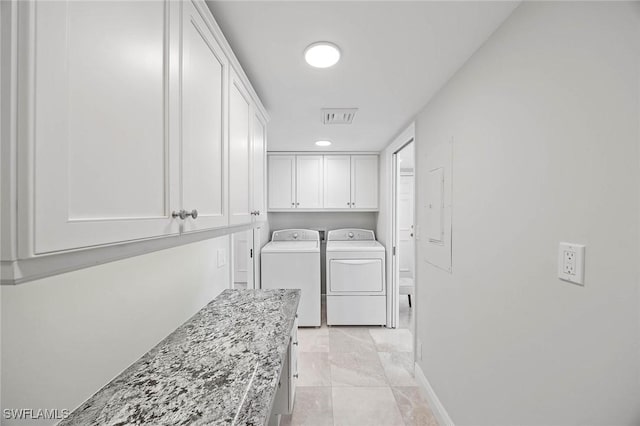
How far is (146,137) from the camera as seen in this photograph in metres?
0.73

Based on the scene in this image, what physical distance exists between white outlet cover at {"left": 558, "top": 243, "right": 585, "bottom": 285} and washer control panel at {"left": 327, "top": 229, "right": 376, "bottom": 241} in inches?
122

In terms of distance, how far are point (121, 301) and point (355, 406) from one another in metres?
1.79

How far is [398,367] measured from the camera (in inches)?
99.7

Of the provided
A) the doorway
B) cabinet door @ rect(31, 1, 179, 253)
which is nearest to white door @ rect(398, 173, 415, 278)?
the doorway

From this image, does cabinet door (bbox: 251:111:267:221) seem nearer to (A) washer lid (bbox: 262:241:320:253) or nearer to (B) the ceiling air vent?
(B) the ceiling air vent

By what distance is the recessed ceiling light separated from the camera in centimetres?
136

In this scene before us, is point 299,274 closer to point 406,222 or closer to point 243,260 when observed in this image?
point 243,260

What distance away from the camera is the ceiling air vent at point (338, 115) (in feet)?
7.23

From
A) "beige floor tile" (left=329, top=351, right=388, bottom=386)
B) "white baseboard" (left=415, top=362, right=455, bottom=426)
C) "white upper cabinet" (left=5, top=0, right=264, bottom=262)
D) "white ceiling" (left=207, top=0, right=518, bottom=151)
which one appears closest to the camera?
"white upper cabinet" (left=5, top=0, right=264, bottom=262)

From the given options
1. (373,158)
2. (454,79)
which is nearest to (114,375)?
(454,79)

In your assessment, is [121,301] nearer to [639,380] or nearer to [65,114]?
[65,114]

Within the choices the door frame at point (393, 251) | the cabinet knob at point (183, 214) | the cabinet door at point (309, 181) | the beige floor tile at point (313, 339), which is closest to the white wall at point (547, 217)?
the cabinet knob at point (183, 214)

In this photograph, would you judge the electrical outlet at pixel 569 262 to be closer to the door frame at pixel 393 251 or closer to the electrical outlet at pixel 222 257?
the electrical outlet at pixel 222 257

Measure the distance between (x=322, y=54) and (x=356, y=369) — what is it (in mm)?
2483
